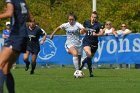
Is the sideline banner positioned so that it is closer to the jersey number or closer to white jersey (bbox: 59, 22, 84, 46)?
white jersey (bbox: 59, 22, 84, 46)

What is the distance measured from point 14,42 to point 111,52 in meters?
15.6

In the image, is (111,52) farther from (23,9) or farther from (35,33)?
(23,9)

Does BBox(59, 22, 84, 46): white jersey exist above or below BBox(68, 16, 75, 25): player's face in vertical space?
below

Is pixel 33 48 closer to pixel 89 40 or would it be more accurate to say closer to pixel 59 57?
pixel 89 40

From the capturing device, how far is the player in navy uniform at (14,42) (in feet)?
32.8

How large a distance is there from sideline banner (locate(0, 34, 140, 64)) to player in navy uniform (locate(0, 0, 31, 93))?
604 inches

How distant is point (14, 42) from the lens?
10047 millimetres

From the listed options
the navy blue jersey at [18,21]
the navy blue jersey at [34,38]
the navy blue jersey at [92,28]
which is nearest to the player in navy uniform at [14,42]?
the navy blue jersey at [18,21]

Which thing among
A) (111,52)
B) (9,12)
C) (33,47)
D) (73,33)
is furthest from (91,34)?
(9,12)

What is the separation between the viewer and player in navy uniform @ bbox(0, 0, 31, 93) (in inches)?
394

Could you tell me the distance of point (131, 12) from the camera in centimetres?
3769

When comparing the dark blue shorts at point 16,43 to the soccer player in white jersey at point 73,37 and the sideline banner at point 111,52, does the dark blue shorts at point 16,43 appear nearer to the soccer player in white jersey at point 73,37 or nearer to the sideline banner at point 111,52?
the soccer player in white jersey at point 73,37

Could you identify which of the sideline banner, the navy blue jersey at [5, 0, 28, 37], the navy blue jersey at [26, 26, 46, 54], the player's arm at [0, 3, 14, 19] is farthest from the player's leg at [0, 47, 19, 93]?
the sideline banner

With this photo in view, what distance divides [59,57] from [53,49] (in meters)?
0.44
